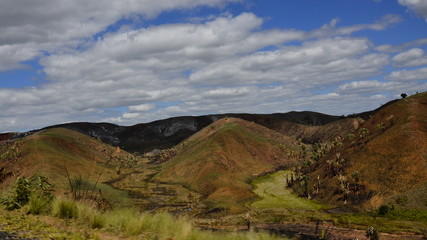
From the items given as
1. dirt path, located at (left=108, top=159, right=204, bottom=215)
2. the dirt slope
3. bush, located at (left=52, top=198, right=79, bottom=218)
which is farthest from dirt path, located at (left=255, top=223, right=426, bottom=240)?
the dirt slope

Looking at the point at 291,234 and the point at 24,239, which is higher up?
the point at 24,239

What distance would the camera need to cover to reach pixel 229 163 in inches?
4373

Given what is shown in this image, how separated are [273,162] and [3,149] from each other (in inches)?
3588

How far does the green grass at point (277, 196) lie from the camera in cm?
7196

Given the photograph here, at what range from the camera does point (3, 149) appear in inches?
4523

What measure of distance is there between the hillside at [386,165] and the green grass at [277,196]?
5.13 meters

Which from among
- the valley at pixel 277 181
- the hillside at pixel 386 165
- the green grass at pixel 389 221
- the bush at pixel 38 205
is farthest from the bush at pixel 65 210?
the hillside at pixel 386 165

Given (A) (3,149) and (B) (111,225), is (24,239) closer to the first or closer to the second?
(B) (111,225)

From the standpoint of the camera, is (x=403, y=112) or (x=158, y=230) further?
(x=403, y=112)

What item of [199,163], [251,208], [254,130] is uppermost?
[254,130]

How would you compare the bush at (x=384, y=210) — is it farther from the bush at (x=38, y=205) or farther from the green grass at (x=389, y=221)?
the bush at (x=38, y=205)

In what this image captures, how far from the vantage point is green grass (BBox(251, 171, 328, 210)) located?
236 feet

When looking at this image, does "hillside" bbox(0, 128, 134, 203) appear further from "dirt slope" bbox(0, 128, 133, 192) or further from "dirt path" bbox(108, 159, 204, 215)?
"dirt path" bbox(108, 159, 204, 215)

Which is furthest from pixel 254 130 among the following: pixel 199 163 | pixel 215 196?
pixel 215 196
